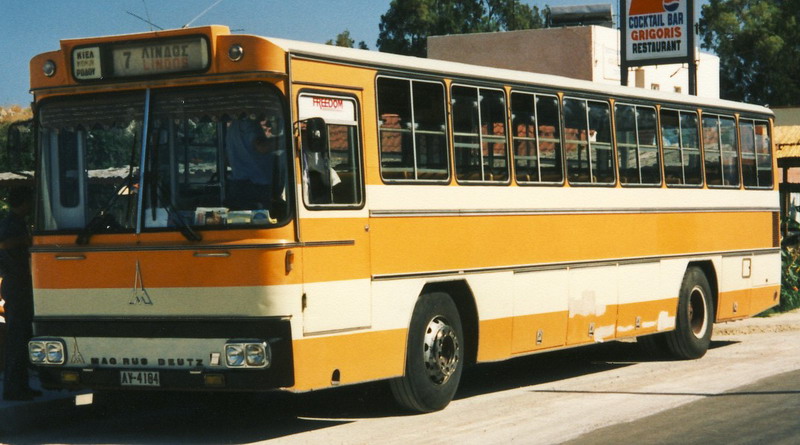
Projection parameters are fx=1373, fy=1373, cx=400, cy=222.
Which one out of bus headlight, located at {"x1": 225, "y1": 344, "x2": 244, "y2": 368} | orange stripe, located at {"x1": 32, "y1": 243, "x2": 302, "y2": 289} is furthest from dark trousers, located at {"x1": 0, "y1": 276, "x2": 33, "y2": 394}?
bus headlight, located at {"x1": 225, "y1": 344, "x2": 244, "y2": 368}

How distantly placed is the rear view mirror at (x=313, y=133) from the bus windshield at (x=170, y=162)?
0.16 meters

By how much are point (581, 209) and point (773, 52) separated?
59.7 metres

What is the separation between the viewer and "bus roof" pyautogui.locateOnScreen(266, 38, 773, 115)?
34.8ft

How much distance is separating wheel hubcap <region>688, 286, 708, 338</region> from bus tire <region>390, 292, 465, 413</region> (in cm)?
545

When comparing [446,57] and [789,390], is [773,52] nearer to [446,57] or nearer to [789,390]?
[446,57]

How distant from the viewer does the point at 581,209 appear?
14367 mm

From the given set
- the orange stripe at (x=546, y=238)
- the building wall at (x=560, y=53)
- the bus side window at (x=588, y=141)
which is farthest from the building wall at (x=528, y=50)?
the bus side window at (x=588, y=141)

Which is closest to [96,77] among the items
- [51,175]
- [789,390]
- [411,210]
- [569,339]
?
[51,175]

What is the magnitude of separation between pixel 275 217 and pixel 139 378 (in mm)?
1613

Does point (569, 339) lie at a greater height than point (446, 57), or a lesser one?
lesser

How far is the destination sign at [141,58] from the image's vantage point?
10.4 meters

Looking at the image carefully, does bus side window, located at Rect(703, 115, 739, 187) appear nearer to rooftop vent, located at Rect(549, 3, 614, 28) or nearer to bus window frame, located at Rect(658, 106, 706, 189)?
bus window frame, located at Rect(658, 106, 706, 189)

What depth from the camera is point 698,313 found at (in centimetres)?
1702

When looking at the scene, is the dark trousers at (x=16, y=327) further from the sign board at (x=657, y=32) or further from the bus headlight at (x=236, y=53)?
the sign board at (x=657, y=32)
